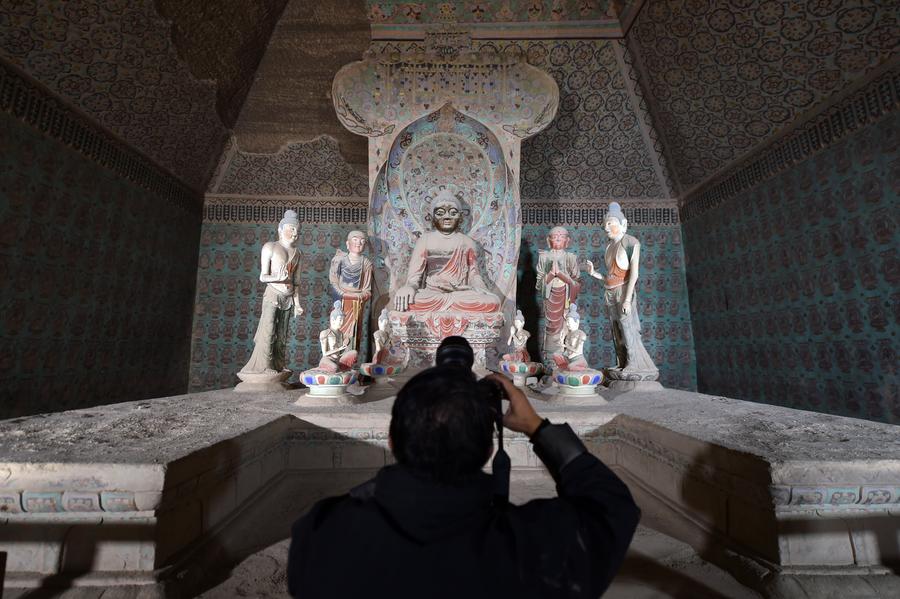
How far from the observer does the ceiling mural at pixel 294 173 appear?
8.00m

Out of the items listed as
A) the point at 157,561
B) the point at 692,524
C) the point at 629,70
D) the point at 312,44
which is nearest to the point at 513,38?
the point at 629,70

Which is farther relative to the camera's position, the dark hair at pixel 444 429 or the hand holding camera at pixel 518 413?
the hand holding camera at pixel 518 413

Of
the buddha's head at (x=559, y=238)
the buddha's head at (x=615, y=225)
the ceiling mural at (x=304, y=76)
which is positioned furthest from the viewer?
the ceiling mural at (x=304, y=76)

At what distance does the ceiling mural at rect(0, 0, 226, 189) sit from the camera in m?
4.43

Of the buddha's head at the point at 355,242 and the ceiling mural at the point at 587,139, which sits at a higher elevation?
the ceiling mural at the point at 587,139

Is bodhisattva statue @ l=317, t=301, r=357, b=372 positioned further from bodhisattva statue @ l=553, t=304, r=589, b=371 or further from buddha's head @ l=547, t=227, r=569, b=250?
buddha's head @ l=547, t=227, r=569, b=250

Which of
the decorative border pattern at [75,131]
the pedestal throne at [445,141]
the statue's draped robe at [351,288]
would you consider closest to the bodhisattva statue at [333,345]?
the statue's draped robe at [351,288]

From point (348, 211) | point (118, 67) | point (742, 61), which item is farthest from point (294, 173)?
point (742, 61)

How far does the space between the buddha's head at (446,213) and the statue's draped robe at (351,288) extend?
1.26m

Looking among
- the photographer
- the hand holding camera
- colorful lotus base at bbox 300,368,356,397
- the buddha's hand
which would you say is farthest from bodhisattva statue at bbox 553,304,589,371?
the photographer

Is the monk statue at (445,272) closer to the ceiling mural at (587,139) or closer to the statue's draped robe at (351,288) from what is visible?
the statue's draped robe at (351,288)

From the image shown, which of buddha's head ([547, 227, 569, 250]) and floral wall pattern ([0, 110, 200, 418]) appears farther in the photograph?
buddha's head ([547, 227, 569, 250])

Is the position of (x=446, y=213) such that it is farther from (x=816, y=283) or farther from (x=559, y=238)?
(x=816, y=283)

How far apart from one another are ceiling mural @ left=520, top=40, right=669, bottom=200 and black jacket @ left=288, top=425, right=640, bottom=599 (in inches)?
300
